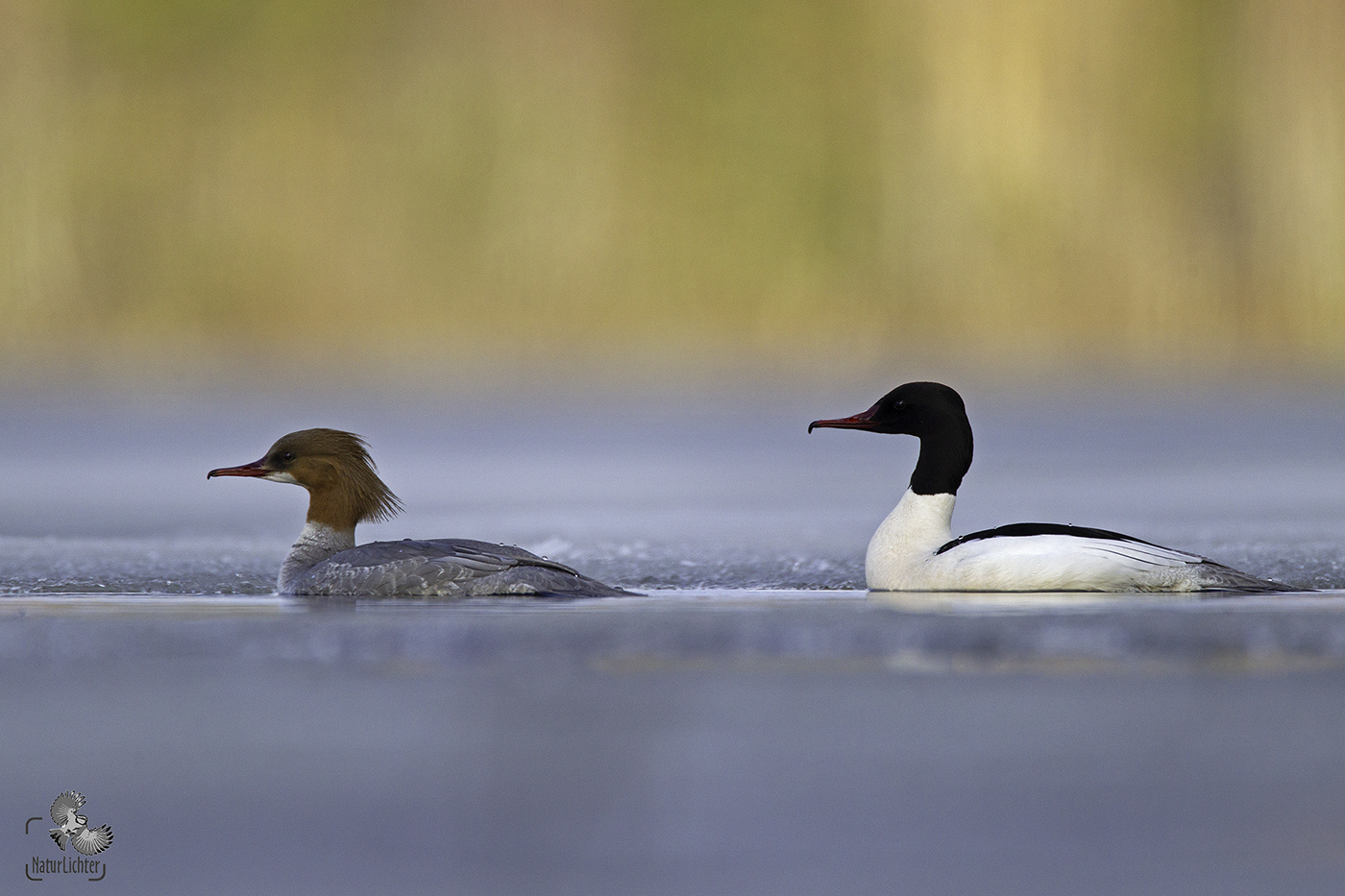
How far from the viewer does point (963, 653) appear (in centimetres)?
374

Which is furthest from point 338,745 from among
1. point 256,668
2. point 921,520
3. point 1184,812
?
point 921,520

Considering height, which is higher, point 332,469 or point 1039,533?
point 332,469

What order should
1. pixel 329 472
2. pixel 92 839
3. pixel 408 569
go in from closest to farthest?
pixel 92 839 < pixel 408 569 < pixel 329 472

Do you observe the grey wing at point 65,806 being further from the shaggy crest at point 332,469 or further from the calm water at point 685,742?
the shaggy crest at point 332,469

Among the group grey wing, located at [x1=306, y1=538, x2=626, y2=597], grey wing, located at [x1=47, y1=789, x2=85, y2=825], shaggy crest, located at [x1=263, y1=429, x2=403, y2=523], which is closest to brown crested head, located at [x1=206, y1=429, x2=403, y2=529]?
shaggy crest, located at [x1=263, y1=429, x2=403, y2=523]

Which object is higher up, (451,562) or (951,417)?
(951,417)

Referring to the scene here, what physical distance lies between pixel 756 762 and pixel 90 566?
4.16 meters

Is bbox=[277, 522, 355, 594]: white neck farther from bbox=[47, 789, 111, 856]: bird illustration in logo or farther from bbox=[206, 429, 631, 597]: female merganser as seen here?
bbox=[47, 789, 111, 856]: bird illustration in logo

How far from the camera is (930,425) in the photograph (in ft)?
18.2

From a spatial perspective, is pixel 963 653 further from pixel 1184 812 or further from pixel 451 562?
pixel 451 562

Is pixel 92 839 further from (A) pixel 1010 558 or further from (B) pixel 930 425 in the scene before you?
(B) pixel 930 425

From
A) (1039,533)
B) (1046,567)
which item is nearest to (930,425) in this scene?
(1039,533)

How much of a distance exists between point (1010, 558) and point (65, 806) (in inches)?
124

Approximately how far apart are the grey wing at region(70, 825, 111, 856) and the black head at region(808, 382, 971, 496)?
3.23 metres
